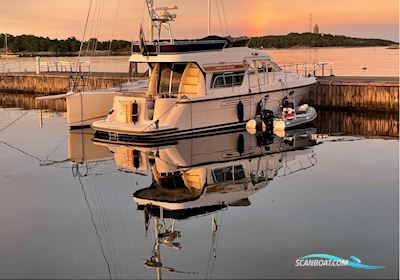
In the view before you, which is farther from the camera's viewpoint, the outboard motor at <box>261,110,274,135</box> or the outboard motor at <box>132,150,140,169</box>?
the outboard motor at <box>261,110,274,135</box>

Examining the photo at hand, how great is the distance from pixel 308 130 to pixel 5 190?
12.3 metres

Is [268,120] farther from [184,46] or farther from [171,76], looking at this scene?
[184,46]

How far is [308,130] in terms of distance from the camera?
21797 millimetres

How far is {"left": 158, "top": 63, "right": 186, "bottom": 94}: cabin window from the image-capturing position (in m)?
20.4

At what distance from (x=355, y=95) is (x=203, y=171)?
14107mm

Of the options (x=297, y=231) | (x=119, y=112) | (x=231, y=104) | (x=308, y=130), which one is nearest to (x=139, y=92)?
(x=119, y=112)

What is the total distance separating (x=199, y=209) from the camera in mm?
11266

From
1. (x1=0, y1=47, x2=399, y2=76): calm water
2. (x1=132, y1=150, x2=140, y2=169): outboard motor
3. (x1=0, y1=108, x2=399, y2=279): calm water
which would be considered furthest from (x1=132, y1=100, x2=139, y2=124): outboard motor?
(x1=0, y1=47, x2=399, y2=76): calm water

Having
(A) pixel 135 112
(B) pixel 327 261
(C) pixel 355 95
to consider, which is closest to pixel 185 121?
(A) pixel 135 112

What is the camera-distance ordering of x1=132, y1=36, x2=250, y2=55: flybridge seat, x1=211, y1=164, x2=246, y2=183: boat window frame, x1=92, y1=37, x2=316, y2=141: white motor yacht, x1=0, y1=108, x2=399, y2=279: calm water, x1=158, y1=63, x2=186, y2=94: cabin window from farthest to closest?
1. x1=158, y1=63, x2=186, y2=94: cabin window
2. x1=132, y1=36, x2=250, y2=55: flybridge seat
3. x1=92, y1=37, x2=316, y2=141: white motor yacht
4. x1=211, y1=164, x2=246, y2=183: boat window frame
5. x1=0, y1=108, x2=399, y2=279: calm water

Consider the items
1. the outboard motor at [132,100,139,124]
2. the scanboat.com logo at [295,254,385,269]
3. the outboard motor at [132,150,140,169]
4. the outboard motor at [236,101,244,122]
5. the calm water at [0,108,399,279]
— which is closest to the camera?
the scanboat.com logo at [295,254,385,269]

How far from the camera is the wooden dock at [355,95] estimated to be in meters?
25.7

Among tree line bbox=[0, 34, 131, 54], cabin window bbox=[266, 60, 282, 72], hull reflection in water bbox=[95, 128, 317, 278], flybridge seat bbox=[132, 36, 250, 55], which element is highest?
tree line bbox=[0, 34, 131, 54]

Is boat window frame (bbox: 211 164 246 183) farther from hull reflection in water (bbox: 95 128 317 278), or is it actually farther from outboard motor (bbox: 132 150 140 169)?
outboard motor (bbox: 132 150 140 169)
